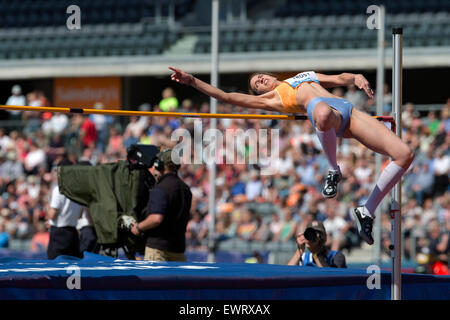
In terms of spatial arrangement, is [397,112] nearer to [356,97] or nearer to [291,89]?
[291,89]

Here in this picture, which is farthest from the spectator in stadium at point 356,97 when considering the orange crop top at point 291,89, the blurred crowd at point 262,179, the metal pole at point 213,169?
the orange crop top at point 291,89

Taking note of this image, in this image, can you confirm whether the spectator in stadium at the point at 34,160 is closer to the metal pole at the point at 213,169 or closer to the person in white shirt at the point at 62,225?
the metal pole at the point at 213,169

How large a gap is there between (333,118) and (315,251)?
151 cm

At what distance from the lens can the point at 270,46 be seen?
59.4ft

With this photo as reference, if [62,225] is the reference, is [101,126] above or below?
above

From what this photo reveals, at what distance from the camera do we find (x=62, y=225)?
329 inches

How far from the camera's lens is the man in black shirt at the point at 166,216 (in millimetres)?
7277

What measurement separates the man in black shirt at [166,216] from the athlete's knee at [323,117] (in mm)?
1739

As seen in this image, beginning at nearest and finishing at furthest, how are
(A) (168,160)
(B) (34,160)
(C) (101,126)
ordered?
(A) (168,160)
(B) (34,160)
(C) (101,126)

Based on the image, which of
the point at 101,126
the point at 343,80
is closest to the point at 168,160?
the point at 343,80

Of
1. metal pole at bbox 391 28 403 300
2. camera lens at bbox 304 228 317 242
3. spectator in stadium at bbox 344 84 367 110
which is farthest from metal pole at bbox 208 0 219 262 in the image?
metal pole at bbox 391 28 403 300

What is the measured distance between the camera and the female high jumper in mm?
6016

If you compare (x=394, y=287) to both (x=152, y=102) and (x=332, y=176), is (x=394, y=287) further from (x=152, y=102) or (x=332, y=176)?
(x=152, y=102)

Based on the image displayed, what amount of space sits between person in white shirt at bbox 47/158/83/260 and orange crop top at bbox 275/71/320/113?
8.84 ft
